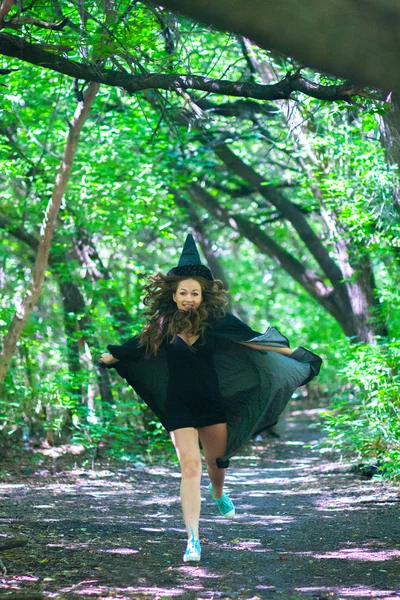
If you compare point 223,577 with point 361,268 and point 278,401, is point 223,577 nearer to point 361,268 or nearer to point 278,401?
point 278,401

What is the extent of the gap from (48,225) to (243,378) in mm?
4708

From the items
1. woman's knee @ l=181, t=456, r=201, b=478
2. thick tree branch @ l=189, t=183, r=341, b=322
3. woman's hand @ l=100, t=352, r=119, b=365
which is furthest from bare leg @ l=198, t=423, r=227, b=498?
thick tree branch @ l=189, t=183, r=341, b=322

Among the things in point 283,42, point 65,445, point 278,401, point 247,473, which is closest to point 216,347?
point 278,401

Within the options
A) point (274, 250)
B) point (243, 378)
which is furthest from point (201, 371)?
point (274, 250)

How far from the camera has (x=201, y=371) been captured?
6.38 meters

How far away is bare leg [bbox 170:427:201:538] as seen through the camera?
5.83 metres

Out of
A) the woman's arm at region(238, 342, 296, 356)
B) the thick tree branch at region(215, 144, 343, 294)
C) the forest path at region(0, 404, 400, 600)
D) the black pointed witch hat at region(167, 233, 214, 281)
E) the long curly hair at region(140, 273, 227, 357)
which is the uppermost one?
the thick tree branch at region(215, 144, 343, 294)

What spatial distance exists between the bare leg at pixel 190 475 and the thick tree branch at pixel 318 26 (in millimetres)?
3966

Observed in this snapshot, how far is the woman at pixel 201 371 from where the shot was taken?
6.16 meters

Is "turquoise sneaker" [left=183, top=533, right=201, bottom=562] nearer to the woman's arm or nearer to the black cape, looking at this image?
the black cape

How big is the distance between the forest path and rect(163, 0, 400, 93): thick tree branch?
Result: 340 cm

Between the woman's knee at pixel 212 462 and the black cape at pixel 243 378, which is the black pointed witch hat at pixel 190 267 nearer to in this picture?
the black cape at pixel 243 378

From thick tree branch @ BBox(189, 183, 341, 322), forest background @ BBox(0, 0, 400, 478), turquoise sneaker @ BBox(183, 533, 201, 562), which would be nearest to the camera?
turquoise sneaker @ BBox(183, 533, 201, 562)

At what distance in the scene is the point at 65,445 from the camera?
1378cm
